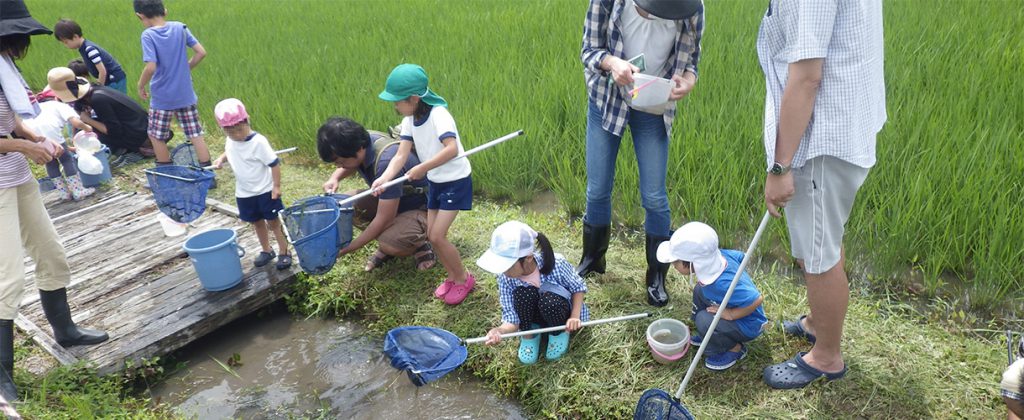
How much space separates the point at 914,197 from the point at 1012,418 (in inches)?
47.5

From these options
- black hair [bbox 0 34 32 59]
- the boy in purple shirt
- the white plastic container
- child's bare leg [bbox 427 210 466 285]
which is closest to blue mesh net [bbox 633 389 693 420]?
the white plastic container

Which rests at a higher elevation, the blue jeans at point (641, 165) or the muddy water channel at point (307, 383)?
the blue jeans at point (641, 165)

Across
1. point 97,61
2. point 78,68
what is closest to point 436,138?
point 97,61

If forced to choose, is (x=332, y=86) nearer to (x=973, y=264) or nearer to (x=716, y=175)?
(x=716, y=175)

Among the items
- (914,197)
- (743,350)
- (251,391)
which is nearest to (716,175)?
(914,197)

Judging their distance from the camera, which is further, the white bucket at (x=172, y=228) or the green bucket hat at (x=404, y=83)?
the white bucket at (x=172, y=228)

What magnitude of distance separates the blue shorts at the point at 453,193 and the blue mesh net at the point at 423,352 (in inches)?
25.9

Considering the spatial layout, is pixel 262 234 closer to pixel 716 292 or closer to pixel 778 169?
Result: pixel 716 292

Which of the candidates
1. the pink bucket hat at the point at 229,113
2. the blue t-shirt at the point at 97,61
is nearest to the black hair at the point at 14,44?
the pink bucket hat at the point at 229,113

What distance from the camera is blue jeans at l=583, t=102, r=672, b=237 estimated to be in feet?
8.05

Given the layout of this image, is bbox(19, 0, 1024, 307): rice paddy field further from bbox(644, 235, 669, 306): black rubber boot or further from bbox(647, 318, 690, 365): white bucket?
bbox(647, 318, 690, 365): white bucket

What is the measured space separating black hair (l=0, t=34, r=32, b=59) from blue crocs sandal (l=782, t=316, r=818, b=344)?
2954mm

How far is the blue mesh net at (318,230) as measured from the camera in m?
2.66

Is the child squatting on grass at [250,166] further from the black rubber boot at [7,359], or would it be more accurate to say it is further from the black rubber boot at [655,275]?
the black rubber boot at [655,275]
